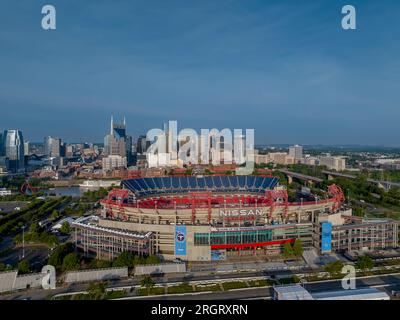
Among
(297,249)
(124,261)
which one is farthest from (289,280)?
(124,261)

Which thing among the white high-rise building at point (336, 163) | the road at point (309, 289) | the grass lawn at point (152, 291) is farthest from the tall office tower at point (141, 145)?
the road at point (309, 289)

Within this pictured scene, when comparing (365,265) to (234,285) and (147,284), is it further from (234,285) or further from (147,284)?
(147,284)

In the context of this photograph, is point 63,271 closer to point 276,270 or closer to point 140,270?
point 140,270

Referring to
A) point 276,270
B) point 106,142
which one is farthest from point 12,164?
point 276,270

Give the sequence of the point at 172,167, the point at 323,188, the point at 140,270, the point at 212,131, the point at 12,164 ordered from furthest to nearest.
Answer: the point at 12,164, the point at 172,167, the point at 212,131, the point at 323,188, the point at 140,270

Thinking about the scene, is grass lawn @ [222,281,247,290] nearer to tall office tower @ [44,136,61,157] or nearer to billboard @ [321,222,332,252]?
billboard @ [321,222,332,252]
